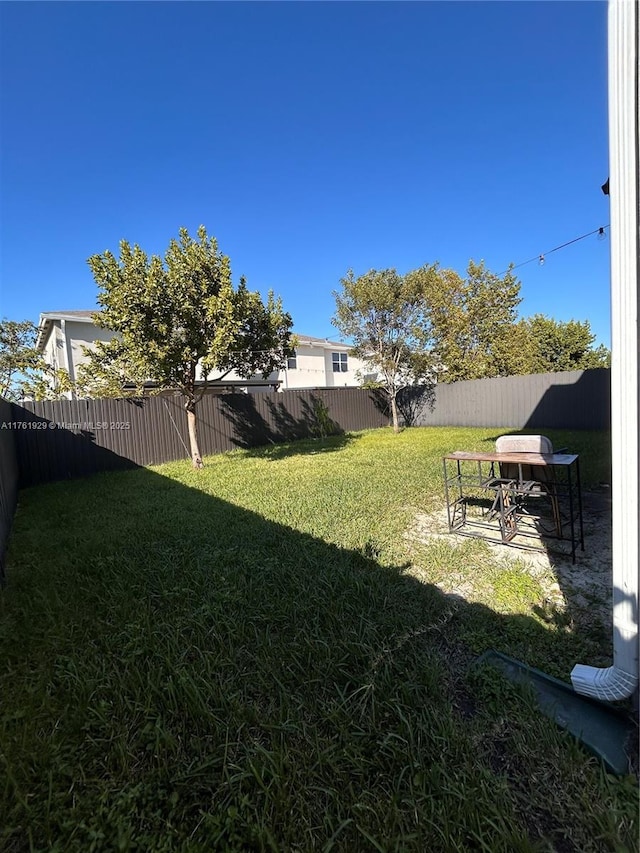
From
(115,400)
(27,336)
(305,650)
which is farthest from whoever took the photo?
(27,336)

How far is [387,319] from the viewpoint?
42.0ft

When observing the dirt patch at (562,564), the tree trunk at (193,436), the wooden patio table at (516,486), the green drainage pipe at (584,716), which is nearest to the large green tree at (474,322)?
the tree trunk at (193,436)

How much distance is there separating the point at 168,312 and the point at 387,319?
8.10 metres

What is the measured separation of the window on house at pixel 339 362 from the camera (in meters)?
22.1

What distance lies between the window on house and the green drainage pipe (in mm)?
20671

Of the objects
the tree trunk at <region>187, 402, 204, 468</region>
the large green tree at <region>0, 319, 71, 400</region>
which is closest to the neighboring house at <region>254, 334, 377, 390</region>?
the large green tree at <region>0, 319, 71, 400</region>

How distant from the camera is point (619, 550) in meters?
1.54

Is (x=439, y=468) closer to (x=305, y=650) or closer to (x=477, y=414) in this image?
(x=305, y=650)

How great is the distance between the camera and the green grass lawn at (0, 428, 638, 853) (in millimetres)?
1210

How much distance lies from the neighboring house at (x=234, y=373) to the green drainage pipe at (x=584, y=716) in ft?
21.7

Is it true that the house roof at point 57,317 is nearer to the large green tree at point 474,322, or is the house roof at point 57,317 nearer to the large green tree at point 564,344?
the large green tree at point 474,322

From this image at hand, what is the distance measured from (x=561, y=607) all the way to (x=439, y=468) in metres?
4.29

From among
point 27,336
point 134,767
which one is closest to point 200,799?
point 134,767

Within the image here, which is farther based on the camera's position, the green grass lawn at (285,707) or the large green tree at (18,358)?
the large green tree at (18,358)
